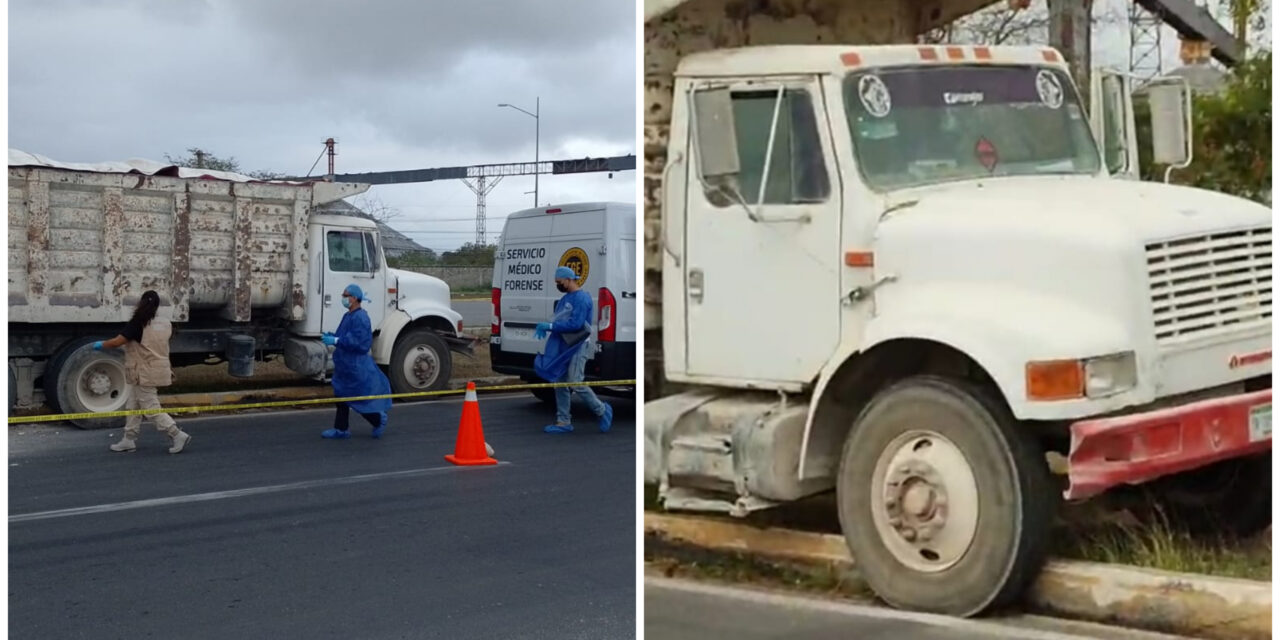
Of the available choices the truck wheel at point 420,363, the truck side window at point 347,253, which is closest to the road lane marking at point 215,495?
the truck wheel at point 420,363

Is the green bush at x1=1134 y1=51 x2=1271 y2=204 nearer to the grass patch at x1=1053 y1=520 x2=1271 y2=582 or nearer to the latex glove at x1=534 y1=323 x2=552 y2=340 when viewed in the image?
the grass patch at x1=1053 y1=520 x2=1271 y2=582

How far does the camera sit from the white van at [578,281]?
34.9 ft

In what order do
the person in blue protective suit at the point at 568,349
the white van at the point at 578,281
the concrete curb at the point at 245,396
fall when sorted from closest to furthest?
the person in blue protective suit at the point at 568,349, the white van at the point at 578,281, the concrete curb at the point at 245,396

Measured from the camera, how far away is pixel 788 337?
3533mm

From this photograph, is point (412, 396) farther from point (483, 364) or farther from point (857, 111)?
point (857, 111)

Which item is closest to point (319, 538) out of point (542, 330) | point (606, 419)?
point (606, 419)

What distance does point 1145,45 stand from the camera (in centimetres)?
337

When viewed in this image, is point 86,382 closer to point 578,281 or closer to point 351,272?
point 351,272

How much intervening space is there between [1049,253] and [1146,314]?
0.85 feet

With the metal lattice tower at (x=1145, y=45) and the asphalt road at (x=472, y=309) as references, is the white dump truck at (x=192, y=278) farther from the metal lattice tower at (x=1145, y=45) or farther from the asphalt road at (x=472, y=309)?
the metal lattice tower at (x=1145, y=45)

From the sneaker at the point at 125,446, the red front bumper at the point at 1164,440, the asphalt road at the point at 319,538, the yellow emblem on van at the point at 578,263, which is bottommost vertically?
the asphalt road at the point at 319,538

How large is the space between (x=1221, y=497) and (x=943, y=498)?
646 mm

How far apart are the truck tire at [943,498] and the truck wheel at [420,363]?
999 cm

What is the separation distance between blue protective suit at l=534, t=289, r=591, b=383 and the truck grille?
688cm
